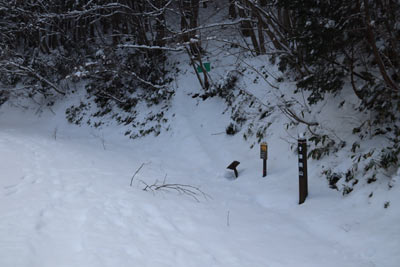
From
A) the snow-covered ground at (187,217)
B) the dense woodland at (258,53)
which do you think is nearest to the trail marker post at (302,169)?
the snow-covered ground at (187,217)

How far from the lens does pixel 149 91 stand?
12.7 metres

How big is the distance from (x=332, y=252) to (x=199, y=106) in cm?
744

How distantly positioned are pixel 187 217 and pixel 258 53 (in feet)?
24.0

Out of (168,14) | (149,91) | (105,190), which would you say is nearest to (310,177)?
(105,190)

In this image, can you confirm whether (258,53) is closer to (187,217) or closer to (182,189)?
(182,189)

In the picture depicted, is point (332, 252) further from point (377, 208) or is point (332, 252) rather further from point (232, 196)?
point (232, 196)

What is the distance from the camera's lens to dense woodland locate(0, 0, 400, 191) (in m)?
4.04

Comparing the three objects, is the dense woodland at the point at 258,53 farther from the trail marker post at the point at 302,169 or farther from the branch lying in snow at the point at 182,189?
the branch lying in snow at the point at 182,189

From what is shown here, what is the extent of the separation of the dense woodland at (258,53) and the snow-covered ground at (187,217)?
78 cm

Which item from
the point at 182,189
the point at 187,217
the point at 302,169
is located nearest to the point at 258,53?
the point at 302,169

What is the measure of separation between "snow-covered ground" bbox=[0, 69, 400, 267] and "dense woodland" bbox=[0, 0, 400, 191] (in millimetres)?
783

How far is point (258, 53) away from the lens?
31.5 feet

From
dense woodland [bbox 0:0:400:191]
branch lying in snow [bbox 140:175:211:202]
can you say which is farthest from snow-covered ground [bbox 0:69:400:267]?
dense woodland [bbox 0:0:400:191]

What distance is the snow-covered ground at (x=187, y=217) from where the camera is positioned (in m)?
2.78
